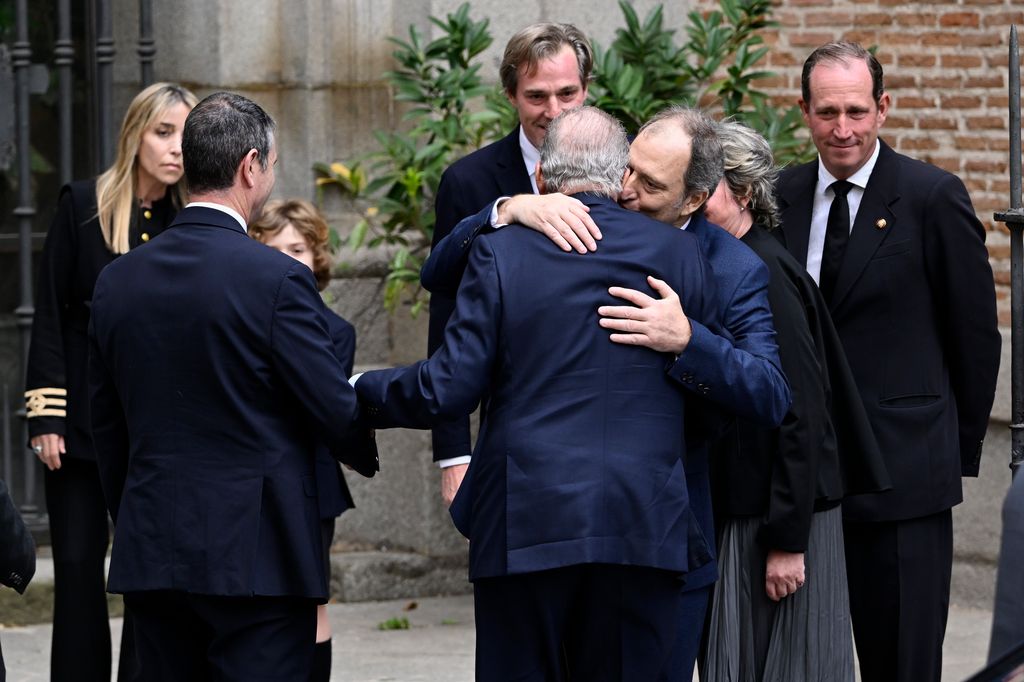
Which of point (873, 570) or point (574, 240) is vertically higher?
point (574, 240)

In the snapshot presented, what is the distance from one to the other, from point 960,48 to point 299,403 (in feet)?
14.7

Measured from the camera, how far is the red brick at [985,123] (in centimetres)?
723

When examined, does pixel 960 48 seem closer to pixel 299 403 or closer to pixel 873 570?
pixel 873 570

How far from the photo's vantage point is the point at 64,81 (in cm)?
692

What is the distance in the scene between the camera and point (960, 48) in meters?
7.32

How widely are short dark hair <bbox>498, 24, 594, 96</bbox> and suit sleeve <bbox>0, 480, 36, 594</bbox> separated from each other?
6.69 ft

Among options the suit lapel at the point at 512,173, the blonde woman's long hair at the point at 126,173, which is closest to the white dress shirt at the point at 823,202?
the suit lapel at the point at 512,173

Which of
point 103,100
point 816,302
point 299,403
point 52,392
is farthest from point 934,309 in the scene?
point 103,100

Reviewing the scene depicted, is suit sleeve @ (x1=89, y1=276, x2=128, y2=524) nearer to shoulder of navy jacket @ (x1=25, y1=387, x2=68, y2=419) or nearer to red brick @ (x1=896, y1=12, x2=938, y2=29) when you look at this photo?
shoulder of navy jacket @ (x1=25, y1=387, x2=68, y2=419)

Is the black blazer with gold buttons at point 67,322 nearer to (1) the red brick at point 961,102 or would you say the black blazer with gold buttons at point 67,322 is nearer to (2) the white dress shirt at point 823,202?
(2) the white dress shirt at point 823,202

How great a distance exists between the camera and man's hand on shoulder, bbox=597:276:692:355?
3.54m

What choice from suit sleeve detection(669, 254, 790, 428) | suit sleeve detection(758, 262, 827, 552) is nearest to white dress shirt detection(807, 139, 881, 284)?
suit sleeve detection(758, 262, 827, 552)

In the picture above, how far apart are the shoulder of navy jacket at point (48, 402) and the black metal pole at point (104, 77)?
183cm

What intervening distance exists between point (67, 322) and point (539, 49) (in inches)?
67.4
